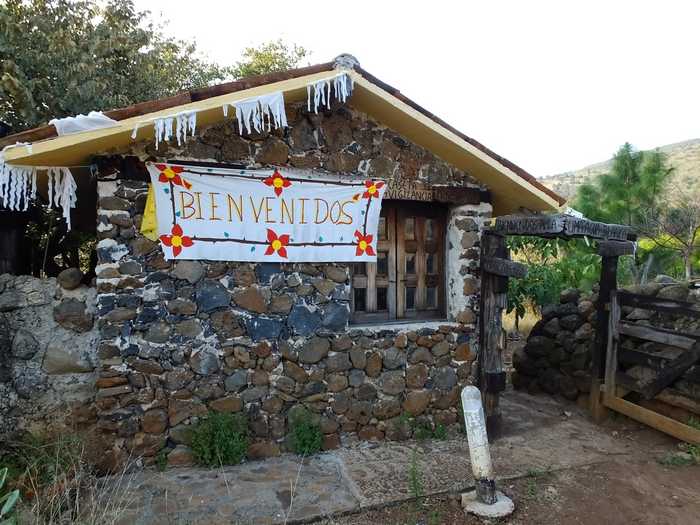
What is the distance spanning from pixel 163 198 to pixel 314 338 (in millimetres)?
2056

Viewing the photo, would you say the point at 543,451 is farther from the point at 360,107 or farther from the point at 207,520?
the point at 360,107

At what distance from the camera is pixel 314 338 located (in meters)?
5.14

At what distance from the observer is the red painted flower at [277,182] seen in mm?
4926

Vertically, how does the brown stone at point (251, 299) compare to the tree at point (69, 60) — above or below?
below

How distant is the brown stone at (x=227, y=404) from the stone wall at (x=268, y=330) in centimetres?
1

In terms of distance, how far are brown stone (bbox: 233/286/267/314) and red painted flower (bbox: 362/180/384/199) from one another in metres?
1.56

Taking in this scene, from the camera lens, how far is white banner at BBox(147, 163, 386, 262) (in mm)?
4602

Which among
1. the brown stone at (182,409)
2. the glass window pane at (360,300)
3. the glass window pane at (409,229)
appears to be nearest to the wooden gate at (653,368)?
the glass window pane at (409,229)

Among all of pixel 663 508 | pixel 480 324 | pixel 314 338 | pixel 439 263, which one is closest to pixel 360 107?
pixel 439 263

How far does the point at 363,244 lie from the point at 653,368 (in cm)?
394

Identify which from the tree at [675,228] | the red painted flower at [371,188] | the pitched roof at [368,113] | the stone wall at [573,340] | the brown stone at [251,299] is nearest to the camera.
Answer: the pitched roof at [368,113]

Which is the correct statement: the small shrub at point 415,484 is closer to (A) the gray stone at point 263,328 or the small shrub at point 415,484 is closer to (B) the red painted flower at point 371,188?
(A) the gray stone at point 263,328

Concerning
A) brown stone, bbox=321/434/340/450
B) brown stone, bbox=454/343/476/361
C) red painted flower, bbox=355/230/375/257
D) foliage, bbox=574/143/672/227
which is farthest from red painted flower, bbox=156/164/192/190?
foliage, bbox=574/143/672/227

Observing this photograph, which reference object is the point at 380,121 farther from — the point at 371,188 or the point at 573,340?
the point at 573,340
